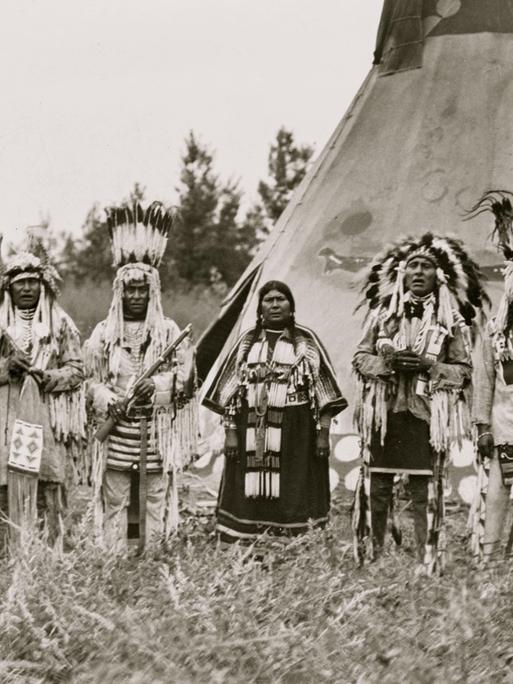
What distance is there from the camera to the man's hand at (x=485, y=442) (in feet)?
21.6

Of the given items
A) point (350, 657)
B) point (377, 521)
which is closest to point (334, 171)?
point (377, 521)

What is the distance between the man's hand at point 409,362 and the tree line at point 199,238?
921 inches

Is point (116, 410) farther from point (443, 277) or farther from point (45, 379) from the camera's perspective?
point (443, 277)

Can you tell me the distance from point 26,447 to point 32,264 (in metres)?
1.01

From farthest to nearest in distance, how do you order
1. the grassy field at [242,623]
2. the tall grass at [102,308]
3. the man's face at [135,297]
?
the tall grass at [102,308] < the man's face at [135,297] < the grassy field at [242,623]

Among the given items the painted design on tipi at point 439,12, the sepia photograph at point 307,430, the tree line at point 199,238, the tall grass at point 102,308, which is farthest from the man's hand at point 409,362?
the tree line at point 199,238

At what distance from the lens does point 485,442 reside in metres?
6.58

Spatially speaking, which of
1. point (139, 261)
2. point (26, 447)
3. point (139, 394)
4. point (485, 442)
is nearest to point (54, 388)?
point (26, 447)

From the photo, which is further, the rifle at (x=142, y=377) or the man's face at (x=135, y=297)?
the man's face at (x=135, y=297)

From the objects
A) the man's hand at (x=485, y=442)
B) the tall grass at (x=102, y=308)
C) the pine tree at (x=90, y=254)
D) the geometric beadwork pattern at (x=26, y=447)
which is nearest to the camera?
the man's hand at (x=485, y=442)

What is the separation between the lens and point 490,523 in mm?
6648

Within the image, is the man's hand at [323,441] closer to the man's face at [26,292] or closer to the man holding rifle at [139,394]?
the man holding rifle at [139,394]

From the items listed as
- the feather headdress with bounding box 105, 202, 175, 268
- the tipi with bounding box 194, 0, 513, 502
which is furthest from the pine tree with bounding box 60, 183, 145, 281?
the feather headdress with bounding box 105, 202, 175, 268

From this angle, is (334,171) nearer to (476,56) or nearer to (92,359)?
(476,56)
